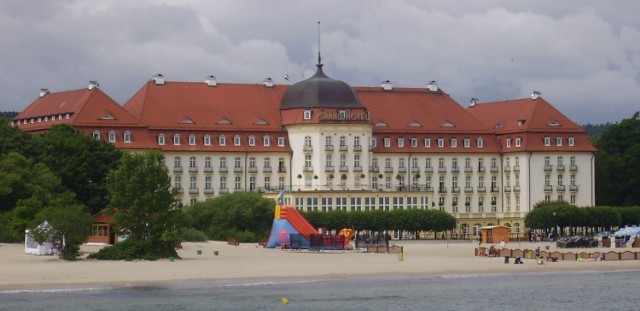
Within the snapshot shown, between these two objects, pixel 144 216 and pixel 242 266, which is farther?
pixel 144 216

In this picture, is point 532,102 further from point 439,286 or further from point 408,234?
point 439,286

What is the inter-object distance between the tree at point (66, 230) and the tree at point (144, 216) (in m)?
2.65

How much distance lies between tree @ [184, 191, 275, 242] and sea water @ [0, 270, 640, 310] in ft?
134

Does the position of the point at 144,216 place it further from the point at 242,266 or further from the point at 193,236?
the point at 193,236

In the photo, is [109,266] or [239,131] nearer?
[109,266]

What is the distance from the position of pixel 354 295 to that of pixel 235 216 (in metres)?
51.1

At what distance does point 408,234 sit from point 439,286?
56.2 metres

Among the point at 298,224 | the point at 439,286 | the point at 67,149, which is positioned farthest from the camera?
the point at 67,149

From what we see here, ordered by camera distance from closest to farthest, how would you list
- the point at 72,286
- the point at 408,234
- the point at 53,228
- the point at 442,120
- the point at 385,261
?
the point at 72,286 → the point at 53,228 → the point at 385,261 → the point at 408,234 → the point at 442,120

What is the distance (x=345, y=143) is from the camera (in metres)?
146

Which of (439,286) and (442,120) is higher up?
(442,120)

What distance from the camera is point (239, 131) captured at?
474 feet

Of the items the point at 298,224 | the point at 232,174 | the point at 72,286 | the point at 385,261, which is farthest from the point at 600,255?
the point at 232,174

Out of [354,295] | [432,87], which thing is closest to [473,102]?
[432,87]
